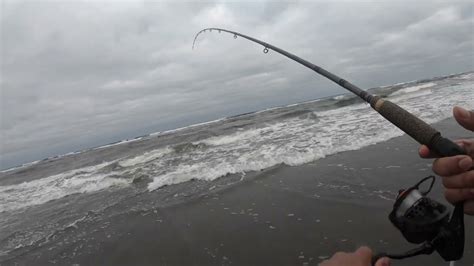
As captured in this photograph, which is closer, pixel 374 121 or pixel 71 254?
pixel 71 254

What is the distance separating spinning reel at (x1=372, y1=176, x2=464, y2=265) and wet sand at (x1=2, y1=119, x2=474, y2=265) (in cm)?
216

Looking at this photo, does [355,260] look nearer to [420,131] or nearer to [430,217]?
[430,217]

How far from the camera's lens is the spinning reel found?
5.67 ft

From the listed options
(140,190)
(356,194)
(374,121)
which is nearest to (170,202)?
(140,190)

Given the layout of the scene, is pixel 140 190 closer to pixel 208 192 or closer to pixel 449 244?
pixel 208 192

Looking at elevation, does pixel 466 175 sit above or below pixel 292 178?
above

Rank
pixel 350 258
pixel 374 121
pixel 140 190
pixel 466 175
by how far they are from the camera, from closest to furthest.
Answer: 1. pixel 350 258
2. pixel 466 175
3. pixel 140 190
4. pixel 374 121

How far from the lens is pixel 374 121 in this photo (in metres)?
14.0

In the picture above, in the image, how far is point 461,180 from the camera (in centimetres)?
169

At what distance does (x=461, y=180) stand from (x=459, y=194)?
12 centimetres

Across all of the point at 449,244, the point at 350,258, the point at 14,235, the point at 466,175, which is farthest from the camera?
the point at 14,235

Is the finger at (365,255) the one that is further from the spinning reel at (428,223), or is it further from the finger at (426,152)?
the finger at (426,152)

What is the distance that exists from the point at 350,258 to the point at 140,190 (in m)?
8.63

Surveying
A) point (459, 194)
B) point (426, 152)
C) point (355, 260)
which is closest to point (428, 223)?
point (459, 194)
